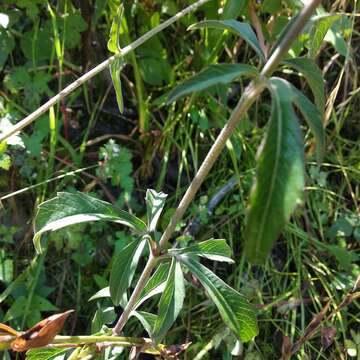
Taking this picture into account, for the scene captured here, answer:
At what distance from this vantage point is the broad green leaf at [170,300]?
0.96 meters

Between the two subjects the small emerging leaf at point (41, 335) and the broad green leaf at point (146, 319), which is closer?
the small emerging leaf at point (41, 335)

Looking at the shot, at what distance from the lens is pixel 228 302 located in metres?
0.96

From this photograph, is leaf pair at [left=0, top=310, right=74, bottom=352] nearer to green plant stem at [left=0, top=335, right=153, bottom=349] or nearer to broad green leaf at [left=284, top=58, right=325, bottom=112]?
green plant stem at [left=0, top=335, right=153, bottom=349]

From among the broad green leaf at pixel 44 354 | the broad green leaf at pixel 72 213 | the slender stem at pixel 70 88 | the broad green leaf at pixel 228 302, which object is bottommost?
the broad green leaf at pixel 44 354

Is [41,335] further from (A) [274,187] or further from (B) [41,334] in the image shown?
(A) [274,187]

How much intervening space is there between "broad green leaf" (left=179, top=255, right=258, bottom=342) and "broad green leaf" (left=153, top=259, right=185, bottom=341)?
0.03m

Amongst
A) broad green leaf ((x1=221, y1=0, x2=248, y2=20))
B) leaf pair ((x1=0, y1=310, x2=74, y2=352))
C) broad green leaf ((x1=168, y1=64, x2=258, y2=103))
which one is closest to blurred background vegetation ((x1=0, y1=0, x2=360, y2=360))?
broad green leaf ((x1=221, y1=0, x2=248, y2=20))

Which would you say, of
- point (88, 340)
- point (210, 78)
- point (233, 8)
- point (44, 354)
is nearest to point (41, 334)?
point (88, 340)

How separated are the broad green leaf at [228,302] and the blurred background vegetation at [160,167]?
387mm

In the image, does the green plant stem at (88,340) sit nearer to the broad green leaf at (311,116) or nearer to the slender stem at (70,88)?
the slender stem at (70,88)

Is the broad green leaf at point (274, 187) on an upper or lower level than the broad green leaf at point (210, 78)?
lower

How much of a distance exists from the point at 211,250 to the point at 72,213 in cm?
27

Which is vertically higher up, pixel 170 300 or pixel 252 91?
pixel 252 91

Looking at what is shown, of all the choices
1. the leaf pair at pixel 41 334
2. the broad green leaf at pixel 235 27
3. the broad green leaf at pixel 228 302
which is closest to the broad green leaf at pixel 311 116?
the broad green leaf at pixel 235 27
